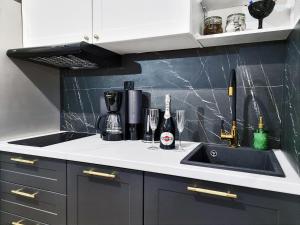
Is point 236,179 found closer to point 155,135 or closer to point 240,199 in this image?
point 240,199

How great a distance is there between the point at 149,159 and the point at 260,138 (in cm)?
66

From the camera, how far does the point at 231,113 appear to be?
4.56 feet

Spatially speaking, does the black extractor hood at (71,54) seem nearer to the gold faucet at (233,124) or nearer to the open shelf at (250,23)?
the open shelf at (250,23)

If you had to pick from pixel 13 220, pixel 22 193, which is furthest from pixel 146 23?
pixel 13 220

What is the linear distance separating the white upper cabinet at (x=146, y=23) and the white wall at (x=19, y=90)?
617 mm

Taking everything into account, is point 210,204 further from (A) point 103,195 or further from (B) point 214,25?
(B) point 214,25

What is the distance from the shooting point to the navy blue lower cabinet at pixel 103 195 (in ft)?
3.36

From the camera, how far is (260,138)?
124cm

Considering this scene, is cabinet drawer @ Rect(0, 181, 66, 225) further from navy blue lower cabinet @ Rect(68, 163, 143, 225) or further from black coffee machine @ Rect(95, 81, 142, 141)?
black coffee machine @ Rect(95, 81, 142, 141)

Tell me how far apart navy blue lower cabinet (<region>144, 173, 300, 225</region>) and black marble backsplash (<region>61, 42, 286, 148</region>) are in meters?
0.59

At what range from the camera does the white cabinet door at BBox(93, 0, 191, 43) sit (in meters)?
1.16

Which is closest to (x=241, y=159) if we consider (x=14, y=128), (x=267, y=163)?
(x=267, y=163)

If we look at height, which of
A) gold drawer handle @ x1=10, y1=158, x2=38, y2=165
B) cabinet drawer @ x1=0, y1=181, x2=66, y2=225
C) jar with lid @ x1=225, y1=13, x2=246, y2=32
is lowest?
cabinet drawer @ x1=0, y1=181, x2=66, y2=225

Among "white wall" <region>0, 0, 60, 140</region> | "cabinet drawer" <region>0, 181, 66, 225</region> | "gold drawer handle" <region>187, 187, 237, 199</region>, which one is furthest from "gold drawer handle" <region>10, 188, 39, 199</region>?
"gold drawer handle" <region>187, 187, 237, 199</region>
